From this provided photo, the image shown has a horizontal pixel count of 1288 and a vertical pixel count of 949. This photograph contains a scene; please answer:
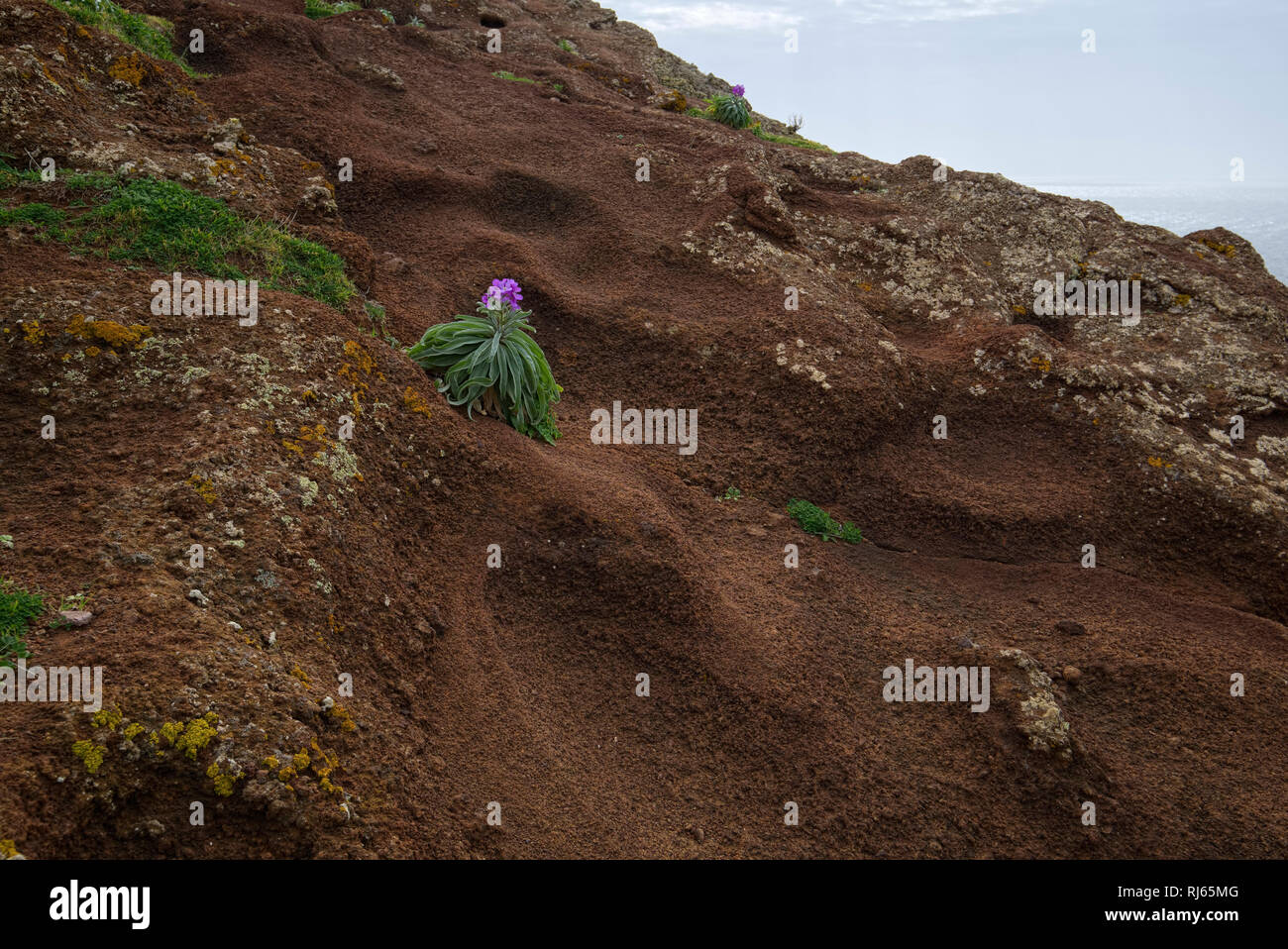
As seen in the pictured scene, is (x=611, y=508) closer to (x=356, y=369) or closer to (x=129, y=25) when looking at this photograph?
(x=356, y=369)

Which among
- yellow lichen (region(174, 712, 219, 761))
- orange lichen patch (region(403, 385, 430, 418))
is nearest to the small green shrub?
orange lichen patch (region(403, 385, 430, 418))

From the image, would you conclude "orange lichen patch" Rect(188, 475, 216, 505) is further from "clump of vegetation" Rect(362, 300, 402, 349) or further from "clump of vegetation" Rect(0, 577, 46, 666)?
"clump of vegetation" Rect(362, 300, 402, 349)

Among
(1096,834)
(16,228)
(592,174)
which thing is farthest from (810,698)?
(592,174)

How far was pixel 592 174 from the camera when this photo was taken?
10.9 m

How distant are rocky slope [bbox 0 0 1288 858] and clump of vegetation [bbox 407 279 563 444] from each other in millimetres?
368

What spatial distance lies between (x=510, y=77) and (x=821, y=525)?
31.6ft

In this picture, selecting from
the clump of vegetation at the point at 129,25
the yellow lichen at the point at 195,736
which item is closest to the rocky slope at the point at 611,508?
the yellow lichen at the point at 195,736

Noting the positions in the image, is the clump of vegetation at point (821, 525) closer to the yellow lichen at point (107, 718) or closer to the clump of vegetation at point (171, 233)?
the clump of vegetation at point (171, 233)

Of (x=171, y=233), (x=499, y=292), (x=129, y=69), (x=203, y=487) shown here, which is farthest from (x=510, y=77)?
(x=203, y=487)

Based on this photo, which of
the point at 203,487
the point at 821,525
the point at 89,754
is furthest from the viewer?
the point at 821,525

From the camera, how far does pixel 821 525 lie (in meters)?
7.70

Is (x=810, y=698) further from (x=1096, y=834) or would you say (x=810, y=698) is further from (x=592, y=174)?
(x=592, y=174)

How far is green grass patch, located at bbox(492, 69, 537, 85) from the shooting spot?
13.2 metres

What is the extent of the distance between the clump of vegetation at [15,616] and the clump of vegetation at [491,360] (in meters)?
3.34
